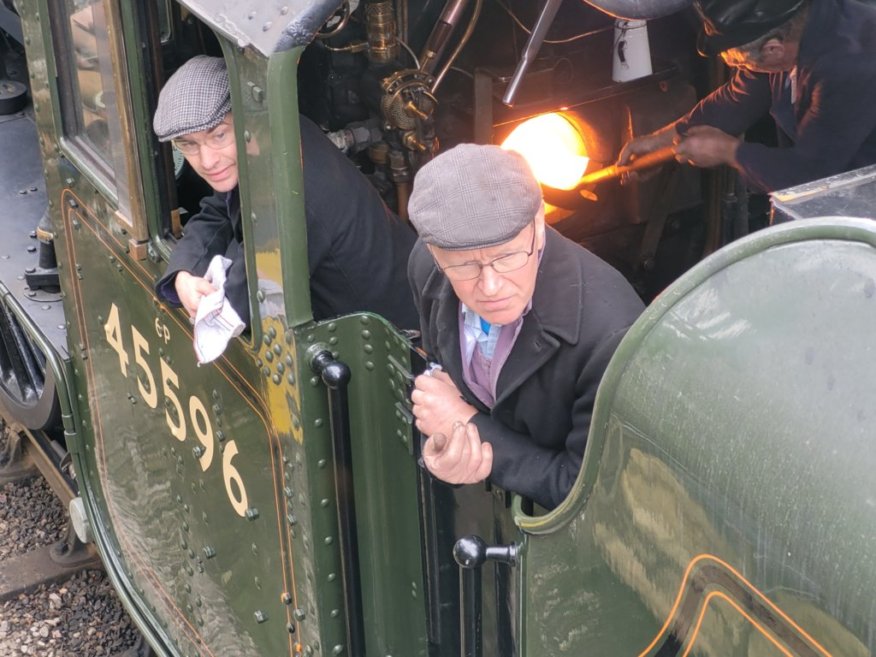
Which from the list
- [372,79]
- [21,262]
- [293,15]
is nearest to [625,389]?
[293,15]

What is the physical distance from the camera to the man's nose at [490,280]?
5.27 ft

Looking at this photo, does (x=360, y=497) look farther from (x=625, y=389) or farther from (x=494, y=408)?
(x=625, y=389)

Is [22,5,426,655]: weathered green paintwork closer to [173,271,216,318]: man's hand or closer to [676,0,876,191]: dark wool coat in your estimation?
[173,271,216,318]: man's hand

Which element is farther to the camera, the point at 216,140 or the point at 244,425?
the point at 244,425

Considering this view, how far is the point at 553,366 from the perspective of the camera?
1688 millimetres

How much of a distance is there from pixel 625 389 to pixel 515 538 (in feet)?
1.80

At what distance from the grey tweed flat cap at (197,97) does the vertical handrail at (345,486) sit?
0.41m

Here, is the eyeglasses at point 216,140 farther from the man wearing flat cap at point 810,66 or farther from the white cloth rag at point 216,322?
the man wearing flat cap at point 810,66

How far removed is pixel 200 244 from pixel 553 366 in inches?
32.2

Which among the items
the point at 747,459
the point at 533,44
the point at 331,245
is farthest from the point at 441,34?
the point at 747,459

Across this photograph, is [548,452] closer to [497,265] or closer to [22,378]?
[497,265]

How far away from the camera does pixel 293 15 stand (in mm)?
1738

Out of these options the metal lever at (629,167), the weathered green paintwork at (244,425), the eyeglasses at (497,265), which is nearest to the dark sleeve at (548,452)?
the eyeglasses at (497,265)

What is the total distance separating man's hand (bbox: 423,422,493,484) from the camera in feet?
5.56
